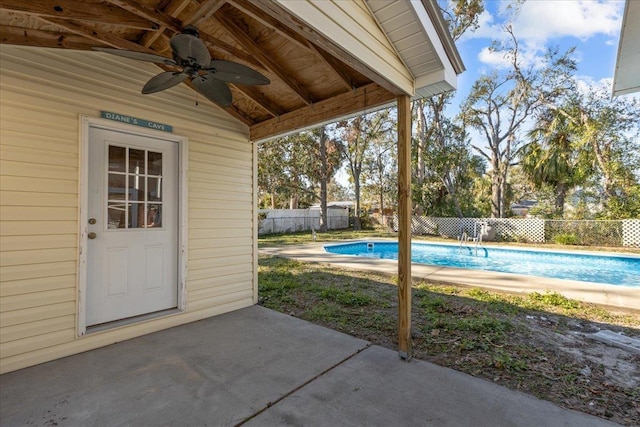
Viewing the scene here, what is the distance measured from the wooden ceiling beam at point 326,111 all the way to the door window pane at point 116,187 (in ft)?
5.42

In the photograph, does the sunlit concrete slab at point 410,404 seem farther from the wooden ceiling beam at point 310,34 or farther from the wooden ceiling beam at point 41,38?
the wooden ceiling beam at point 41,38

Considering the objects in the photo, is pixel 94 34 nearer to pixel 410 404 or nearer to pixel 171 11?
pixel 171 11

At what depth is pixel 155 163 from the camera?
3201 mm

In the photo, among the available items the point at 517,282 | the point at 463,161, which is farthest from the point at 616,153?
the point at 517,282

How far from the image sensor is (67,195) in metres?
2.54

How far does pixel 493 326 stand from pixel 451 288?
169cm

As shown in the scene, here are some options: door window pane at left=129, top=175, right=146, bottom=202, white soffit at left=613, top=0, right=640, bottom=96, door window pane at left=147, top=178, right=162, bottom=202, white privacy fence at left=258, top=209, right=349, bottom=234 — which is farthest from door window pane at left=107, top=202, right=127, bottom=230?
white privacy fence at left=258, top=209, right=349, bottom=234

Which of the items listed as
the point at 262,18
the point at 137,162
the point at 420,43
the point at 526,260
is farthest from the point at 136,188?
the point at 526,260

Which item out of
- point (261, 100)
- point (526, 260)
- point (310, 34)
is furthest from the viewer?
point (526, 260)

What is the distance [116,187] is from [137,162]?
34cm

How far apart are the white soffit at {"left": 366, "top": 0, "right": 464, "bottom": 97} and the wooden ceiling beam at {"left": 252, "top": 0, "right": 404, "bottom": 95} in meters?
0.32

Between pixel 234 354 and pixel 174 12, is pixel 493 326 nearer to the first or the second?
pixel 234 354

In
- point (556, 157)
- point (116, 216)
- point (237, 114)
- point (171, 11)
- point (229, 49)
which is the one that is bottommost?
point (116, 216)

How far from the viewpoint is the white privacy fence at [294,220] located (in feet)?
49.9
